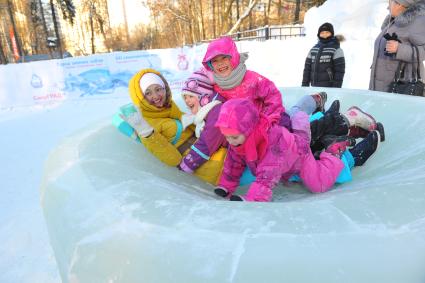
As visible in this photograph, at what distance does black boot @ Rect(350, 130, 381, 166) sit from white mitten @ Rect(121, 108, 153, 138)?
1.13m

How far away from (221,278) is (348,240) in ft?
1.02

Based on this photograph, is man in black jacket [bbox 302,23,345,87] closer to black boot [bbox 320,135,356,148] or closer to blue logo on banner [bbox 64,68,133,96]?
black boot [bbox 320,135,356,148]

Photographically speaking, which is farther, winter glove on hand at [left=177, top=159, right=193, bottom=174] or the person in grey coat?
the person in grey coat

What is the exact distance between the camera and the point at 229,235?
863 mm

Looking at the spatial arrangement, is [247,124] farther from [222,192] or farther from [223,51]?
[223,51]

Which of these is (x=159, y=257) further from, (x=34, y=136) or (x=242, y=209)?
(x=34, y=136)

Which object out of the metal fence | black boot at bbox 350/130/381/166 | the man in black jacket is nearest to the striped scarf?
black boot at bbox 350/130/381/166

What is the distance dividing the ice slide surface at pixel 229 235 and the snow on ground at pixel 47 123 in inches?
44.0

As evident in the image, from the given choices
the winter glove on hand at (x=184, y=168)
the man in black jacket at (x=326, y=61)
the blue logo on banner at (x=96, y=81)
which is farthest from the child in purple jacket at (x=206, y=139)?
the blue logo on banner at (x=96, y=81)

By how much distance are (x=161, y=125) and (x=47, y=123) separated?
4.36 metres

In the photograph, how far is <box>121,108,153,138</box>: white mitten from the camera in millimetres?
1756

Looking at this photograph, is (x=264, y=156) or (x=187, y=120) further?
(x=187, y=120)

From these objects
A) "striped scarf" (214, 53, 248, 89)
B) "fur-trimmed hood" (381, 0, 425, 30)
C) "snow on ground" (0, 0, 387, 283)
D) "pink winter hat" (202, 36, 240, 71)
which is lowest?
"snow on ground" (0, 0, 387, 283)

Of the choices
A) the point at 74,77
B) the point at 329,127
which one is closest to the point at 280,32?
the point at 74,77
